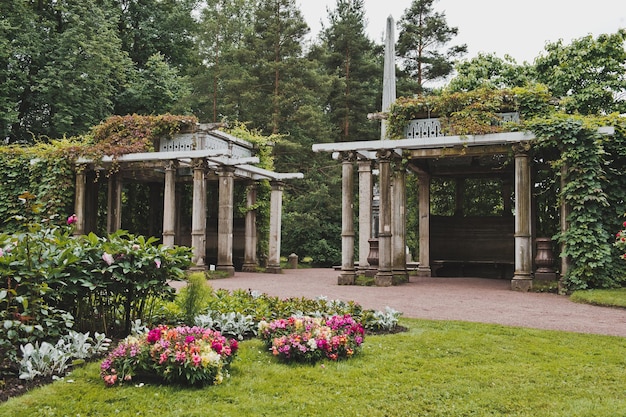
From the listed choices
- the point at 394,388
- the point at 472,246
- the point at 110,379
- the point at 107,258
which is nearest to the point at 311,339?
the point at 394,388

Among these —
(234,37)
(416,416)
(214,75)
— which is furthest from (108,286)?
(234,37)

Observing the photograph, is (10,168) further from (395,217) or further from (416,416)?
(416,416)

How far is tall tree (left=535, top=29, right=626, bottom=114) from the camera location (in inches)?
773

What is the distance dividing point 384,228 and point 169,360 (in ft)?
32.6

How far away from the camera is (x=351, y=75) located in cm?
3078

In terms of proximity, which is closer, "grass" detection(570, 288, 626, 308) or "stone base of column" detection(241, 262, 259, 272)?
"grass" detection(570, 288, 626, 308)

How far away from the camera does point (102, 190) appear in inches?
824

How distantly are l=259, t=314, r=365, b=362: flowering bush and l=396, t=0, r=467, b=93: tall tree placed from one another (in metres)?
24.0

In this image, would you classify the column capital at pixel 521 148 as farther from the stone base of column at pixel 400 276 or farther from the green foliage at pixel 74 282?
the green foliage at pixel 74 282

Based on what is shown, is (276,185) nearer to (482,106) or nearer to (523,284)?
(482,106)

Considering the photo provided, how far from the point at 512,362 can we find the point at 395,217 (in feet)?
32.7

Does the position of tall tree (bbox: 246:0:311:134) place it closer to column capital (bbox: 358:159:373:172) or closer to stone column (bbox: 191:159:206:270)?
stone column (bbox: 191:159:206:270)

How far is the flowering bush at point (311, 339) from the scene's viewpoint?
17.9 feet

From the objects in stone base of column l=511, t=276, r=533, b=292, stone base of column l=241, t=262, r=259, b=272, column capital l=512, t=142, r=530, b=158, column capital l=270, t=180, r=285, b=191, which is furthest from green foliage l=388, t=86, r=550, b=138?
stone base of column l=241, t=262, r=259, b=272
